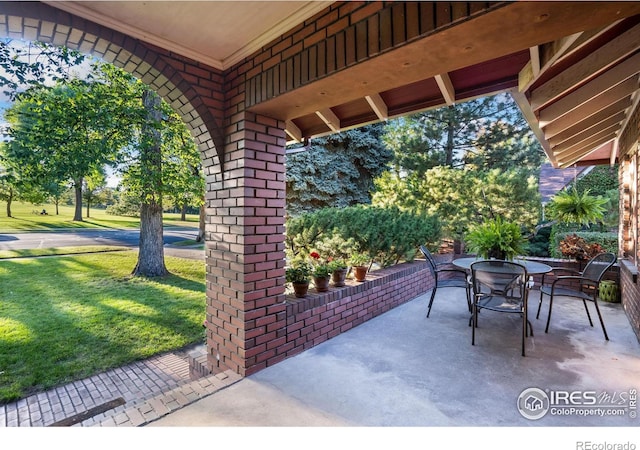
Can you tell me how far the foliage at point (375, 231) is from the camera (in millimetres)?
5125

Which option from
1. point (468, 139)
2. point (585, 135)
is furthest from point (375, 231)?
point (468, 139)

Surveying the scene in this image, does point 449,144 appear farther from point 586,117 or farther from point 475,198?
point 586,117

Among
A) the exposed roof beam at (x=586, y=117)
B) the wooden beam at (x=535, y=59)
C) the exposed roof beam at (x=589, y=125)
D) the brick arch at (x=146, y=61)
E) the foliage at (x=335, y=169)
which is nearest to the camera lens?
the brick arch at (x=146, y=61)

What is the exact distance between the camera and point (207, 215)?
292cm

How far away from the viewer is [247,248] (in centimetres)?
252

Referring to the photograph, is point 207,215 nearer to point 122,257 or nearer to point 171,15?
point 171,15

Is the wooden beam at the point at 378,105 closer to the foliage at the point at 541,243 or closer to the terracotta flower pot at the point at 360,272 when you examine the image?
the terracotta flower pot at the point at 360,272

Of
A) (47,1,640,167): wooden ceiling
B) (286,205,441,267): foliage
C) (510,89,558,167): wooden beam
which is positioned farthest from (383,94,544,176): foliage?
(47,1,640,167): wooden ceiling

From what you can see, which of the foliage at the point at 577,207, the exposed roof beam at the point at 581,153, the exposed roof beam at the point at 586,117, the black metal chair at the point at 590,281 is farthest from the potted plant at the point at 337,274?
the exposed roof beam at the point at 581,153

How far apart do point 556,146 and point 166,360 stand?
22.0 feet

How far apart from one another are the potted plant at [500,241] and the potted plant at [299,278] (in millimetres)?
2306

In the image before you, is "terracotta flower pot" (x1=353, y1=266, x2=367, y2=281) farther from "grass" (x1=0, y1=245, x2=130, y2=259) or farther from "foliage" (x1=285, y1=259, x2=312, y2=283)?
"grass" (x1=0, y1=245, x2=130, y2=259)
